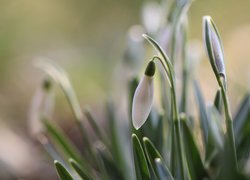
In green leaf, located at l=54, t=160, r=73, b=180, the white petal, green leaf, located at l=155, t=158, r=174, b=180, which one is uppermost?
the white petal

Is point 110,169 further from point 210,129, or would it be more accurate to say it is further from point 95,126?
point 210,129

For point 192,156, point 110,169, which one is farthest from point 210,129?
point 110,169

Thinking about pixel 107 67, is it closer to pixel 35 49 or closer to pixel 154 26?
pixel 35 49

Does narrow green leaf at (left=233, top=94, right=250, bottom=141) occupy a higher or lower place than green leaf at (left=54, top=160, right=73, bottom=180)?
lower

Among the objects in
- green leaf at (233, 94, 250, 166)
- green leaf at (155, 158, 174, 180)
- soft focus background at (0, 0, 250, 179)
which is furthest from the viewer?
soft focus background at (0, 0, 250, 179)

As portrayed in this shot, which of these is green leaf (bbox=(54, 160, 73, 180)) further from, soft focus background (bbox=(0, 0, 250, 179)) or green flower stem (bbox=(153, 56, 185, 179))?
soft focus background (bbox=(0, 0, 250, 179))

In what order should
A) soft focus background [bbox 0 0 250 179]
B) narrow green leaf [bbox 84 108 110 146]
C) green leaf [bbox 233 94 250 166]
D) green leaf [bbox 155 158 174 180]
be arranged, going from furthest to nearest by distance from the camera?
soft focus background [bbox 0 0 250 179], narrow green leaf [bbox 84 108 110 146], green leaf [bbox 233 94 250 166], green leaf [bbox 155 158 174 180]

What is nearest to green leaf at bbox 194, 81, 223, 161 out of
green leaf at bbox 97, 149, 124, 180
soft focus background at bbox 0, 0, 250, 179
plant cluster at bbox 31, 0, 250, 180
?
plant cluster at bbox 31, 0, 250, 180

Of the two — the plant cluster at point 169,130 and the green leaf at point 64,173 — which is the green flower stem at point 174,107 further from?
the green leaf at point 64,173
